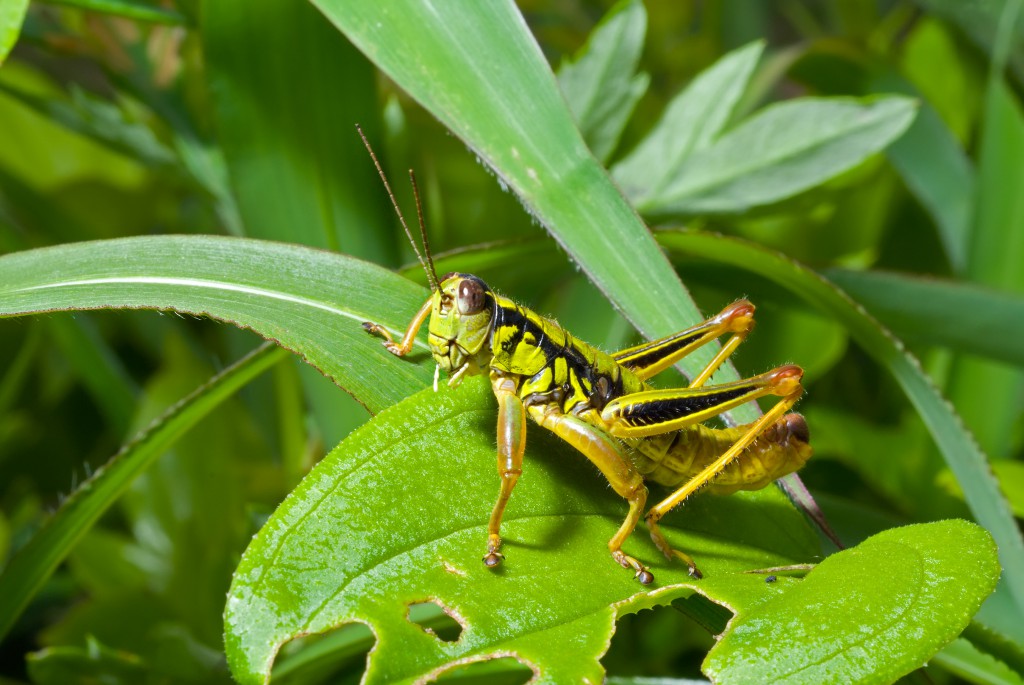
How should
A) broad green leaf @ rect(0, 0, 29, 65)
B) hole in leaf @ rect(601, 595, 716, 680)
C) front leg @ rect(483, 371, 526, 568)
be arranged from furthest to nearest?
hole in leaf @ rect(601, 595, 716, 680), broad green leaf @ rect(0, 0, 29, 65), front leg @ rect(483, 371, 526, 568)

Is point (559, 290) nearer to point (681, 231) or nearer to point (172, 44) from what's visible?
point (681, 231)

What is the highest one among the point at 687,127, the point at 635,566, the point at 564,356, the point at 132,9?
the point at 132,9

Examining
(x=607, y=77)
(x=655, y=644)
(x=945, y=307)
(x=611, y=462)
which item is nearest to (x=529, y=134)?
(x=611, y=462)

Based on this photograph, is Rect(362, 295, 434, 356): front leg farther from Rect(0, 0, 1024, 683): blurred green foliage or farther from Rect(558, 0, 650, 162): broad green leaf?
Rect(558, 0, 650, 162): broad green leaf

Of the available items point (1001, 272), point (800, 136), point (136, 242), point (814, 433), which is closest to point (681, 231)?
point (800, 136)

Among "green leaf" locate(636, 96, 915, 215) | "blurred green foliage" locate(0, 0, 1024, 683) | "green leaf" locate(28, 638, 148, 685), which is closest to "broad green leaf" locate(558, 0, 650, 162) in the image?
"blurred green foliage" locate(0, 0, 1024, 683)

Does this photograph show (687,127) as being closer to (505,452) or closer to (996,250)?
(996,250)
